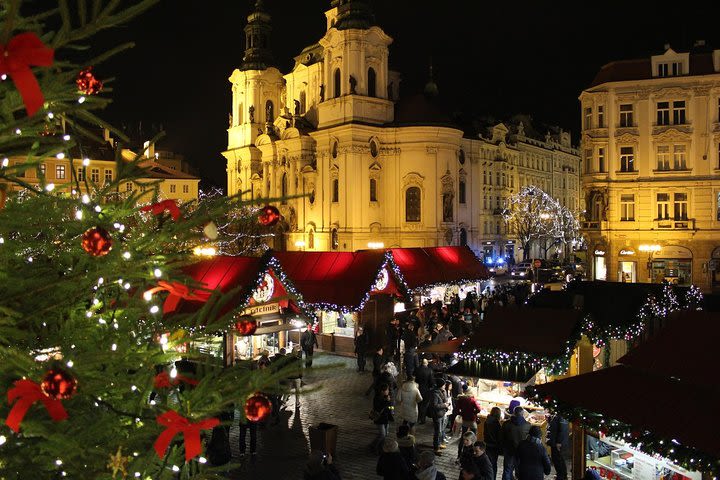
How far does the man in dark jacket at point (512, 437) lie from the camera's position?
10469mm

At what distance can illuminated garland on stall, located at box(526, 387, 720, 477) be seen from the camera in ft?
22.3

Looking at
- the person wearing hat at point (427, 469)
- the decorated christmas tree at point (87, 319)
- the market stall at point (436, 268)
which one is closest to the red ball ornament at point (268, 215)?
the decorated christmas tree at point (87, 319)

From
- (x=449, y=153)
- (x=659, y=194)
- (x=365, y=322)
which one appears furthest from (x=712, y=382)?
(x=449, y=153)

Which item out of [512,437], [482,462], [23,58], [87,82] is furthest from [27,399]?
[512,437]

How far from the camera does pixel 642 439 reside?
746 centimetres

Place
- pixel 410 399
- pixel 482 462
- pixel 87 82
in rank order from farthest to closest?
1. pixel 410 399
2. pixel 482 462
3. pixel 87 82

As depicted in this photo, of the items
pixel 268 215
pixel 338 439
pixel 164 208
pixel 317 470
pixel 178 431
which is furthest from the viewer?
pixel 338 439

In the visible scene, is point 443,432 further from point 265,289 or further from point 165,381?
point 165,381

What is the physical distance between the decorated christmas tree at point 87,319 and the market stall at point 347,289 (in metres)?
15.5

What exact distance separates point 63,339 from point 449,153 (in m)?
47.1

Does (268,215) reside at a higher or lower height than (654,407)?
higher

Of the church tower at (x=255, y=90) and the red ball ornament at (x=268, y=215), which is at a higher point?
the church tower at (x=255, y=90)

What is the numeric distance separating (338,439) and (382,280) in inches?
314

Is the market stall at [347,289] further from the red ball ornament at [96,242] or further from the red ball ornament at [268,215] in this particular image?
the red ball ornament at [96,242]
